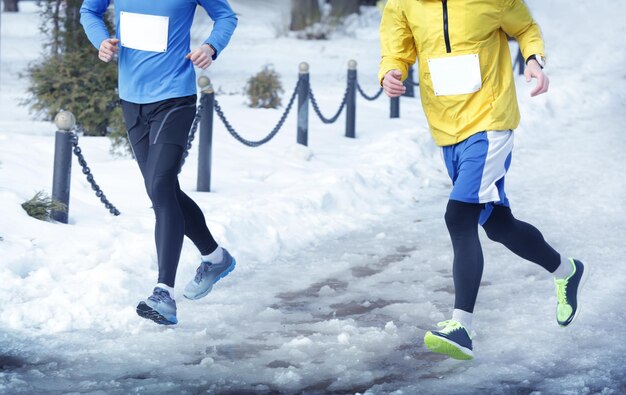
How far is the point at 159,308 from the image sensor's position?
185 inches

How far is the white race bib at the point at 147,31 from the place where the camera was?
193 inches

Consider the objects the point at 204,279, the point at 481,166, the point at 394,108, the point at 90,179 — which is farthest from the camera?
the point at 394,108

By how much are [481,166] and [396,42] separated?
66cm

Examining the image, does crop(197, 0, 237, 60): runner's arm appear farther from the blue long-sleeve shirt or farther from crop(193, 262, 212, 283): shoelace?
crop(193, 262, 212, 283): shoelace

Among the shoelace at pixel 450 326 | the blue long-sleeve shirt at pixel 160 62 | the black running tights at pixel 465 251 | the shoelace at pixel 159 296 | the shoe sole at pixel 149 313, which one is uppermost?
the blue long-sleeve shirt at pixel 160 62

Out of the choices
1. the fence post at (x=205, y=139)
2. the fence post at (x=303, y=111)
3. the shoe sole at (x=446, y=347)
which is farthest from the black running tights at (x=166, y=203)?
the fence post at (x=303, y=111)

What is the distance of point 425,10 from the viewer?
4.51 metres

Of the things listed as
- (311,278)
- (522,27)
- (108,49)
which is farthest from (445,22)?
(311,278)

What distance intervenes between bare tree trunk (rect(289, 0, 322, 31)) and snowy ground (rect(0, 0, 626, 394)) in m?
14.9

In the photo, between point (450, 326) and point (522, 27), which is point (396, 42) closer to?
point (522, 27)

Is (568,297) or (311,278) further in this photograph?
(311,278)

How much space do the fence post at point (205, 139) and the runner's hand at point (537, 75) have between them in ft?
12.6

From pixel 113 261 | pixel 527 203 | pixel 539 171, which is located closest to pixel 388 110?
pixel 539 171

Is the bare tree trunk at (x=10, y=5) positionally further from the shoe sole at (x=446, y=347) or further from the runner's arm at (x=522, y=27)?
the shoe sole at (x=446, y=347)
